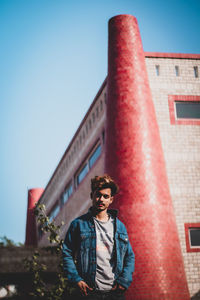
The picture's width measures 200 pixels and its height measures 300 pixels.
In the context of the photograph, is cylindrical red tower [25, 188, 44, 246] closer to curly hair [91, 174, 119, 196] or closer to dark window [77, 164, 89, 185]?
dark window [77, 164, 89, 185]

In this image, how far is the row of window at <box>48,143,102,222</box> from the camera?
17.5m

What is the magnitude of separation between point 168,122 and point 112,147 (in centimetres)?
278

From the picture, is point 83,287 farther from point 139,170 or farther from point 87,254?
point 139,170

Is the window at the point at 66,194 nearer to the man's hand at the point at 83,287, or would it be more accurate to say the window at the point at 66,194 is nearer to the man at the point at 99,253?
the man at the point at 99,253

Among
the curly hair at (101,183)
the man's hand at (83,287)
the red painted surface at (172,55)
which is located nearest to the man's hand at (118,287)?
the man's hand at (83,287)

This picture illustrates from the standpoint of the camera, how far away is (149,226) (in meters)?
10.7

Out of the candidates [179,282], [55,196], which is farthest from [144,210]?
[55,196]

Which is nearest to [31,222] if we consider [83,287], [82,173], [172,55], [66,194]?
[66,194]

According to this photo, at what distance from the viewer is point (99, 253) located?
322 cm

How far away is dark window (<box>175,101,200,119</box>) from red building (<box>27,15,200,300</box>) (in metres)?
0.03

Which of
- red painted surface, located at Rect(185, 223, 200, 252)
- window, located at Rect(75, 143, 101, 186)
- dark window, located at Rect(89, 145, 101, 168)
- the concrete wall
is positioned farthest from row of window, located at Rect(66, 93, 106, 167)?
red painted surface, located at Rect(185, 223, 200, 252)

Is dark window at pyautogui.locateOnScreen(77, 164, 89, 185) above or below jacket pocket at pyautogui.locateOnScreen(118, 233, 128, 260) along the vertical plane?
above

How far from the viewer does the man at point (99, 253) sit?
310cm

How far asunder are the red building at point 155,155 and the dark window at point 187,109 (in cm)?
3
